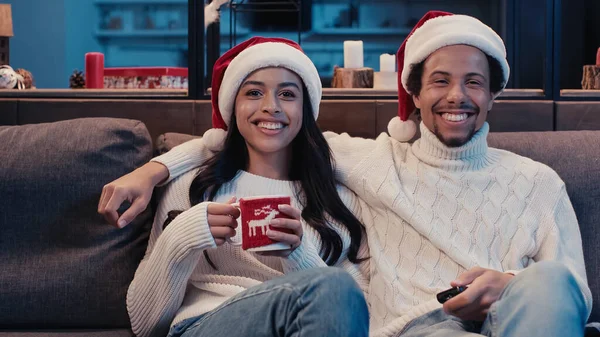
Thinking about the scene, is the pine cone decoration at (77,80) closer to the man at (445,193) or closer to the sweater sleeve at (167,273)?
the man at (445,193)

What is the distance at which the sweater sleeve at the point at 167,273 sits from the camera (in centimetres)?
159

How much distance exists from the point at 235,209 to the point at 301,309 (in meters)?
0.29

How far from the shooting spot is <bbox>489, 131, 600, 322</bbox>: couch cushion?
74.4 inches

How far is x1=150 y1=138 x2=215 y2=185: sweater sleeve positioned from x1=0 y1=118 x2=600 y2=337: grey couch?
13 cm

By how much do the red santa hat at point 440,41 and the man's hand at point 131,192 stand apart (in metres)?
0.61

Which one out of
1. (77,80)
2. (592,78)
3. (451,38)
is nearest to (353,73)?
(451,38)

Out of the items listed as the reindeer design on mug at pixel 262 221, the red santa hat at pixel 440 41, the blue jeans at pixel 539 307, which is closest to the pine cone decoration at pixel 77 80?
the red santa hat at pixel 440 41

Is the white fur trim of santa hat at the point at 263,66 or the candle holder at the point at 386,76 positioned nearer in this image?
the white fur trim of santa hat at the point at 263,66

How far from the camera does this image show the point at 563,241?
5.78 ft

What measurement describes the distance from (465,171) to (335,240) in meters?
A: 0.35

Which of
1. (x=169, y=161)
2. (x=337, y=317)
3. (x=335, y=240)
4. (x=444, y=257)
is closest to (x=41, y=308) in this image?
(x=169, y=161)

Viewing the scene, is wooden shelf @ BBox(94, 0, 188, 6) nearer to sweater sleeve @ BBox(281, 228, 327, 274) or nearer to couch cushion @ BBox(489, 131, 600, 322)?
couch cushion @ BBox(489, 131, 600, 322)

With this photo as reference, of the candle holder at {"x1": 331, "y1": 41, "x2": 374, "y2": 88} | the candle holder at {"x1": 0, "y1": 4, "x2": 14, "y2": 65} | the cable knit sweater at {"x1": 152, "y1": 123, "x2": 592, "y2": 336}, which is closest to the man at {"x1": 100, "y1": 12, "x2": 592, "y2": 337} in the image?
the cable knit sweater at {"x1": 152, "y1": 123, "x2": 592, "y2": 336}

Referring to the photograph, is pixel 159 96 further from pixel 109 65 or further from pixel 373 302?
pixel 109 65
